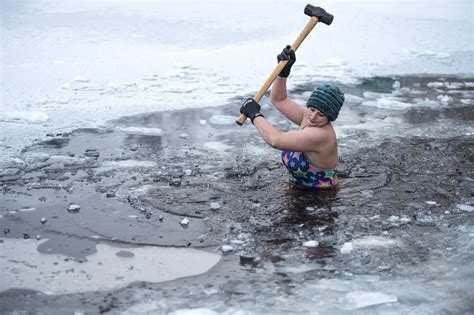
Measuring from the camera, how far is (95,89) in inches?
293

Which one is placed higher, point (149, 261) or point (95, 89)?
point (95, 89)

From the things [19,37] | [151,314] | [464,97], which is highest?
[19,37]

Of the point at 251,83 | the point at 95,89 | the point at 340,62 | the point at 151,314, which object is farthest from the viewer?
the point at 340,62

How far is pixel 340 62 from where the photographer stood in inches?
372

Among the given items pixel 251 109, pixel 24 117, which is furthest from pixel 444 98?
pixel 24 117

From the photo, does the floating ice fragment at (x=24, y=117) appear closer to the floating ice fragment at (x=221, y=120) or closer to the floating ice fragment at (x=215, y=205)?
the floating ice fragment at (x=221, y=120)

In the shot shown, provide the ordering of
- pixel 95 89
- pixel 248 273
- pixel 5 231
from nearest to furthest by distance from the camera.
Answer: pixel 248 273, pixel 5 231, pixel 95 89

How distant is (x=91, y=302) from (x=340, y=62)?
7208 millimetres

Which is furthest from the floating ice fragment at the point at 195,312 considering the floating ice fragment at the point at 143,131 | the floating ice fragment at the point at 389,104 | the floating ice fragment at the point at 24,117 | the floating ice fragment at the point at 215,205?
the floating ice fragment at the point at 389,104

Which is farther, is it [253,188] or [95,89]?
[95,89]

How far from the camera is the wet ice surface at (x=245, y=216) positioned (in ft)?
9.99

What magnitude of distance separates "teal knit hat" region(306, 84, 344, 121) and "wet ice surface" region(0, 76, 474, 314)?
2.04 ft

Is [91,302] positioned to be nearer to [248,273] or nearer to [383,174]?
[248,273]

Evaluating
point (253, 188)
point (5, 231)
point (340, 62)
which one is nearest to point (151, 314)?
point (5, 231)
